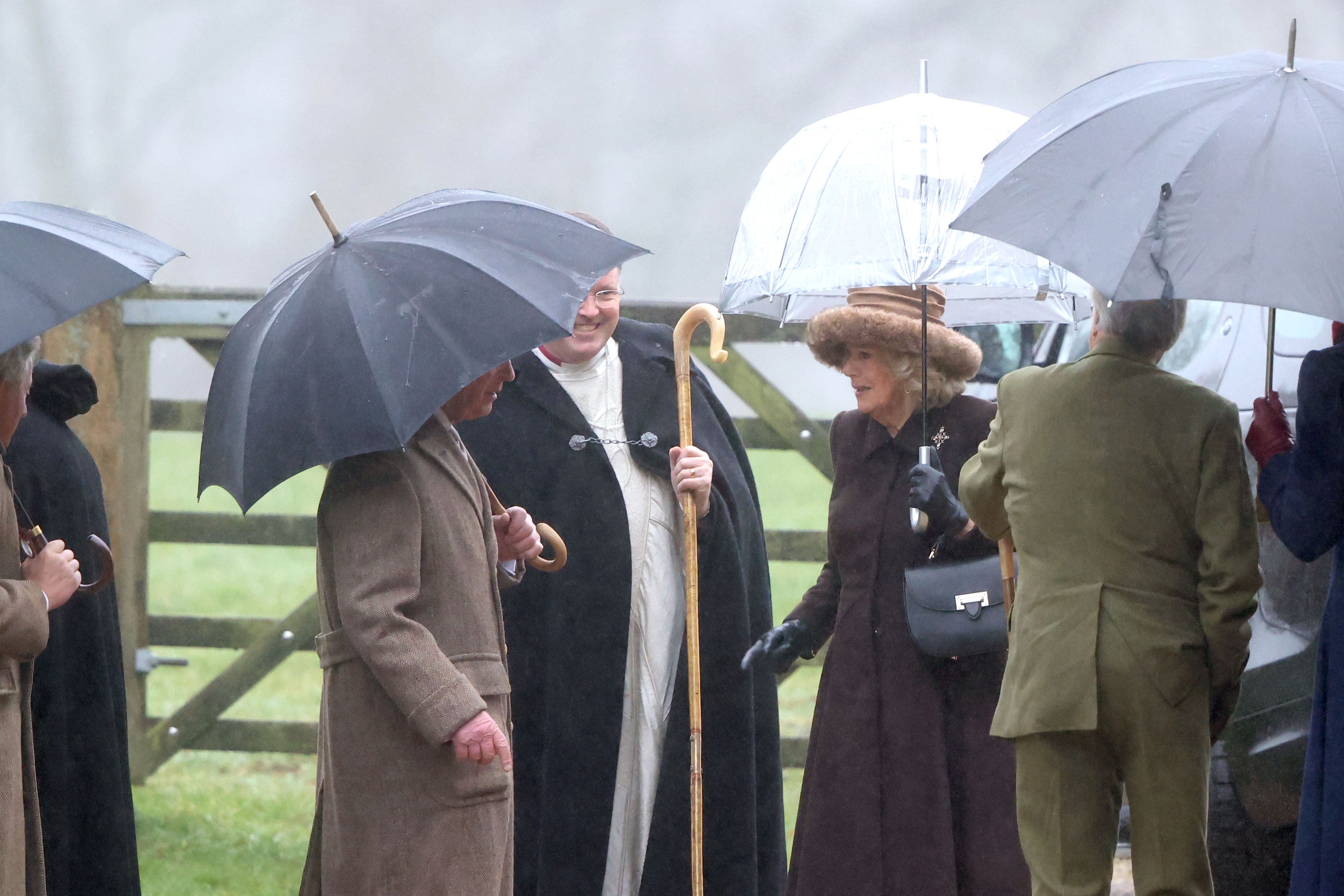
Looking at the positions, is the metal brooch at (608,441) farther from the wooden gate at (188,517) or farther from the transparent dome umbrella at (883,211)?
the wooden gate at (188,517)

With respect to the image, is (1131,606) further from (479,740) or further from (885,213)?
(479,740)

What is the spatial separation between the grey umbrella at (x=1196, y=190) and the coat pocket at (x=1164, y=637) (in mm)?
471

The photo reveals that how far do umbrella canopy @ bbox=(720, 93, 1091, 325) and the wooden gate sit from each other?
4.66ft

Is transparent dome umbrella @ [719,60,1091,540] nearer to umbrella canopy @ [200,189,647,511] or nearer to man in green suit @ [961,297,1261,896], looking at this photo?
man in green suit @ [961,297,1261,896]

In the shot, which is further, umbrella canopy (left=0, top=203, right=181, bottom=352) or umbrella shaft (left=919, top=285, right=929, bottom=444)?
umbrella shaft (left=919, top=285, right=929, bottom=444)

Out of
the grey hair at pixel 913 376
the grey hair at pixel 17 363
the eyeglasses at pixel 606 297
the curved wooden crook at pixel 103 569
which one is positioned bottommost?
the curved wooden crook at pixel 103 569

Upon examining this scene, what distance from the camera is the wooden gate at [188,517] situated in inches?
150

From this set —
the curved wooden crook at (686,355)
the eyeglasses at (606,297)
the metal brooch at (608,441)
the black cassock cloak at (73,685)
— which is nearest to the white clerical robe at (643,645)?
the metal brooch at (608,441)

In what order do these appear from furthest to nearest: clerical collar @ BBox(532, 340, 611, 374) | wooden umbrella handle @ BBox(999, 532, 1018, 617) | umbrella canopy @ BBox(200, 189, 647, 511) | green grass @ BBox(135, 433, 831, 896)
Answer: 1. green grass @ BBox(135, 433, 831, 896)
2. clerical collar @ BBox(532, 340, 611, 374)
3. wooden umbrella handle @ BBox(999, 532, 1018, 617)
4. umbrella canopy @ BBox(200, 189, 647, 511)

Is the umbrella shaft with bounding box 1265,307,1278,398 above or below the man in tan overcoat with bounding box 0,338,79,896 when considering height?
above

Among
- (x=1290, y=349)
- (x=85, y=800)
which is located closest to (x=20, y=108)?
(x=85, y=800)

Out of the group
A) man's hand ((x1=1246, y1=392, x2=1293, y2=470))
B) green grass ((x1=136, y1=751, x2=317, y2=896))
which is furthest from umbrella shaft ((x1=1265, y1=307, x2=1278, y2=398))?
green grass ((x1=136, y1=751, x2=317, y2=896))

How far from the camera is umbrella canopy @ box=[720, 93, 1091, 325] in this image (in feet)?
7.12

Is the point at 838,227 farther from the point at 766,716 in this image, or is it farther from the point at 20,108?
the point at 20,108
